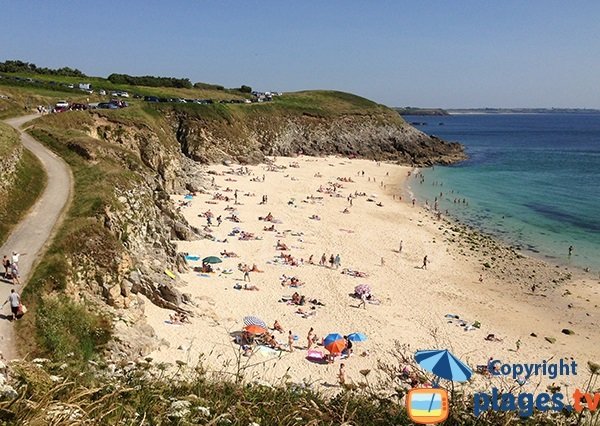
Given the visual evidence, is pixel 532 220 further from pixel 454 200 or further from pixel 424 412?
pixel 424 412

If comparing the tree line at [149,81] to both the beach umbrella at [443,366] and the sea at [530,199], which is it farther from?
the beach umbrella at [443,366]

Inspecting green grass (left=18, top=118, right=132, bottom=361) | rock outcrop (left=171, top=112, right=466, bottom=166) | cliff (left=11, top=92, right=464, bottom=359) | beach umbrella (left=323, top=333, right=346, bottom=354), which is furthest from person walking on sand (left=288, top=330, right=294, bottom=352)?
rock outcrop (left=171, top=112, right=466, bottom=166)

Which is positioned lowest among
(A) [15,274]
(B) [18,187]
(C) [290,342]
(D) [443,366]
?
(C) [290,342]

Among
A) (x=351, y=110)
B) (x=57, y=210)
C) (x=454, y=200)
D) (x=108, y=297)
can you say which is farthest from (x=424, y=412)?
(x=351, y=110)

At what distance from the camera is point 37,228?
2020 cm

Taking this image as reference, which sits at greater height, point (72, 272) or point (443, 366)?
point (443, 366)

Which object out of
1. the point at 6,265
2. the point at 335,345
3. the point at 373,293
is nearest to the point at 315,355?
the point at 335,345

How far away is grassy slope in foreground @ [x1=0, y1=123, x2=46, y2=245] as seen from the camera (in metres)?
20.9

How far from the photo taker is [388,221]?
1740 inches

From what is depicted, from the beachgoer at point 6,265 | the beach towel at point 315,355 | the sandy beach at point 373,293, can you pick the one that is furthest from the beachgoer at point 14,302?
the beach towel at point 315,355

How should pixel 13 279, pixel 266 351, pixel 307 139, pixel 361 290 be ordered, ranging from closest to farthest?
pixel 13 279
pixel 266 351
pixel 361 290
pixel 307 139

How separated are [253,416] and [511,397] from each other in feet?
10.00

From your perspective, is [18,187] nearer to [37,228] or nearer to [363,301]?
[37,228]

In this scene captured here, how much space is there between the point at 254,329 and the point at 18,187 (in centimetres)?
1428
